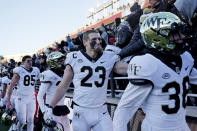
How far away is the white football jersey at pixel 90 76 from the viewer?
334 centimetres

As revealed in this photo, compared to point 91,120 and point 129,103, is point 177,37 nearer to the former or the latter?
point 129,103

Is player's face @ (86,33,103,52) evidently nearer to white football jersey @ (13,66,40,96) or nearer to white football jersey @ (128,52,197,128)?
white football jersey @ (128,52,197,128)

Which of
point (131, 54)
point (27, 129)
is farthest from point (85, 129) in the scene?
point (27, 129)

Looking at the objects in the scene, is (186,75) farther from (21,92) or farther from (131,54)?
(21,92)

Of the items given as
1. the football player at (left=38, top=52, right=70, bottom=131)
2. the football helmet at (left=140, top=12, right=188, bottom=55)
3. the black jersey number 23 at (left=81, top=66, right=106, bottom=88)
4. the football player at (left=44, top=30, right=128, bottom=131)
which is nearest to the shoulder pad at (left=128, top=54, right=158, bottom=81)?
the football helmet at (left=140, top=12, right=188, bottom=55)

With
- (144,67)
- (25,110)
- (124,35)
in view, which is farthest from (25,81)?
(144,67)

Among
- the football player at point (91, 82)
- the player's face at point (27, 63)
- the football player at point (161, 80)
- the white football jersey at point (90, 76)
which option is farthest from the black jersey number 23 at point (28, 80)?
the football player at point (161, 80)

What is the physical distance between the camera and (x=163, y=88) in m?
1.93

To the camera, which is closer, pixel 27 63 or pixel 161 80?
pixel 161 80

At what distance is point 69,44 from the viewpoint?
9.91m

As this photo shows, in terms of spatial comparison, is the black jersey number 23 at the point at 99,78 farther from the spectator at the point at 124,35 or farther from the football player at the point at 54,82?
the football player at the point at 54,82

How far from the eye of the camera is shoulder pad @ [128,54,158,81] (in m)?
1.88

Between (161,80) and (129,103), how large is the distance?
31 centimetres

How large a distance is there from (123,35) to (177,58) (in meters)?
2.72
